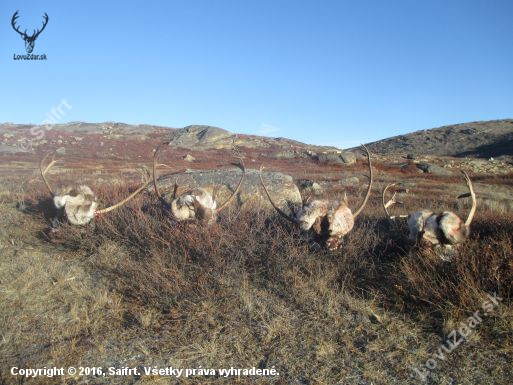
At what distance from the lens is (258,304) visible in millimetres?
4125

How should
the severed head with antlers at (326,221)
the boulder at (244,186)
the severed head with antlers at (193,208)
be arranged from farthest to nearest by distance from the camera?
the boulder at (244,186), the severed head with antlers at (193,208), the severed head with antlers at (326,221)

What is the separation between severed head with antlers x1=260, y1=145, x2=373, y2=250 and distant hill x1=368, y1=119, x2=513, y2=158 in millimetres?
43460

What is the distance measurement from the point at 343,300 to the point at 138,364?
2017mm

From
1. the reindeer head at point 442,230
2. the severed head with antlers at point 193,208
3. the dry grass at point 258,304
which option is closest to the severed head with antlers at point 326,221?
the dry grass at point 258,304

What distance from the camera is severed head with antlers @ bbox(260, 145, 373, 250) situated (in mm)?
5066

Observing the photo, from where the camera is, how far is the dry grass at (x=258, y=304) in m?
3.27

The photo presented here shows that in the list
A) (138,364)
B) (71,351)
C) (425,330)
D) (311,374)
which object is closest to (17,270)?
(71,351)

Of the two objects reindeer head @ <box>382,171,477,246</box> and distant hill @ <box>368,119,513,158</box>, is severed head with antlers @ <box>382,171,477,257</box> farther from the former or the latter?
distant hill @ <box>368,119,513,158</box>

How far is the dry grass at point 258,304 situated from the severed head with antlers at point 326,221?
15cm

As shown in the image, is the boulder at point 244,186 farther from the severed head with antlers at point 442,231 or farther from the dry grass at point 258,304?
the severed head with antlers at point 442,231

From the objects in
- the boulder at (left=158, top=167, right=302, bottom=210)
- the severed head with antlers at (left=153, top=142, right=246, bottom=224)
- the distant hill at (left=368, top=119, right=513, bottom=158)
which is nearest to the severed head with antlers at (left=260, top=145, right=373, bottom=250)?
the severed head with antlers at (left=153, top=142, right=246, bottom=224)

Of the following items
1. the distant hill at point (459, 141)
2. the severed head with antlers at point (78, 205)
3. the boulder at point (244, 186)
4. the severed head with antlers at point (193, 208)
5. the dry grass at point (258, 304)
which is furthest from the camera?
the distant hill at point (459, 141)

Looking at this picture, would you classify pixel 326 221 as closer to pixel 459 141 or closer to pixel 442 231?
pixel 442 231

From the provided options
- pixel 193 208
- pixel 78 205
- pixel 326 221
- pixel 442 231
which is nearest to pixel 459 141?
pixel 326 221
